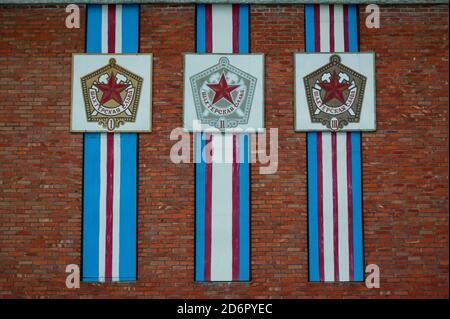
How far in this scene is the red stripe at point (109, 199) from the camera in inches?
358

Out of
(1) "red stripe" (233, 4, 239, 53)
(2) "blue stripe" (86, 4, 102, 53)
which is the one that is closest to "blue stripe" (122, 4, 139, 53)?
(2) "blue stripe" (86, 4, 102, 53)

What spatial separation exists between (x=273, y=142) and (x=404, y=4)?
305cm

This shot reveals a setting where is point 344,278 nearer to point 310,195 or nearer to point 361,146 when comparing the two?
point 310,195

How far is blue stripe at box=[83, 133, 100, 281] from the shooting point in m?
9.08

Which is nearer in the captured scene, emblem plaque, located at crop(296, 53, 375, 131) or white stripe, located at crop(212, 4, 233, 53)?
emblem plaque, located at crop(296, 53, 375, 131)

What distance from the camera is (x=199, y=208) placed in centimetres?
916

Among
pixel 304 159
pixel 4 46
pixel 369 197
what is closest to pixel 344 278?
pixel 369 197

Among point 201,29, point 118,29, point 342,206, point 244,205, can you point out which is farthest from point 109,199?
point 342,206

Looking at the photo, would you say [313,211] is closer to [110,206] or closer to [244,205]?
[244,205]

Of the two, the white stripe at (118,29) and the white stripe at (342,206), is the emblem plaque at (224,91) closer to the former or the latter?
the white stripe at (118,29)

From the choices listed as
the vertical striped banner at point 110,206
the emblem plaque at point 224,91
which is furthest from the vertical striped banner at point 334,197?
the vertical striped banner at point 110,206

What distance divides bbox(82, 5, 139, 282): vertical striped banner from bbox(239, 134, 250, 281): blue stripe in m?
1.64

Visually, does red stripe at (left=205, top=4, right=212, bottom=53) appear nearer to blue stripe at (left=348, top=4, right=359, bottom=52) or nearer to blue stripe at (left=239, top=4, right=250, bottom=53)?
blue stripe at (left=239, top=4, right=250, bottom=53)

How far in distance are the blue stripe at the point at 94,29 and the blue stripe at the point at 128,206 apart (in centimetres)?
147
